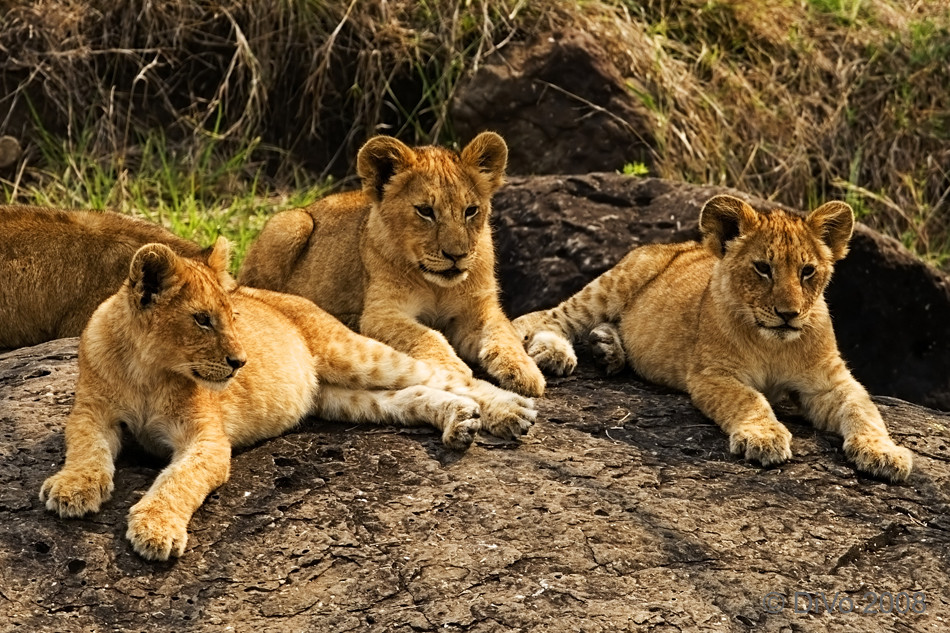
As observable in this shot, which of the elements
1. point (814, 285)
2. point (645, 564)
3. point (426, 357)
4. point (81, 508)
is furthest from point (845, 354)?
point (81, 508)

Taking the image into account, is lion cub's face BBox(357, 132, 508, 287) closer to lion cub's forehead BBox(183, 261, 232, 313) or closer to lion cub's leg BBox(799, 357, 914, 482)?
lion cub's forehead BBox(183, 261, 232, 313)

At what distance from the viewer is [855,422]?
19.0 ft

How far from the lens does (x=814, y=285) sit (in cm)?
596

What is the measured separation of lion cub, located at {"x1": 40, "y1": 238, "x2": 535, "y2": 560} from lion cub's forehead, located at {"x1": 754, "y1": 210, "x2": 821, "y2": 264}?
128cm

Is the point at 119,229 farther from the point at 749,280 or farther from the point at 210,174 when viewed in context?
the point at 749,280

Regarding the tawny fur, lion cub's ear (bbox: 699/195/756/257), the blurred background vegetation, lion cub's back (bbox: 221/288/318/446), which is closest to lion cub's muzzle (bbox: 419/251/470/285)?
lion cub's back (bbox: 221/288/318/446)

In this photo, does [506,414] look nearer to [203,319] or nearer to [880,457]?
[203,319]

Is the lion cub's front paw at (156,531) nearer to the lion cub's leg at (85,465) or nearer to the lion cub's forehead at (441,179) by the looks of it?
the lion cub's leg at (85,465)

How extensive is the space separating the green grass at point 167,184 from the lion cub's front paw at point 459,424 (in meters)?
3.59

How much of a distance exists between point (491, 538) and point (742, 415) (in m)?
1.49

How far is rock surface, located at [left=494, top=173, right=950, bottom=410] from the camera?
8.08m

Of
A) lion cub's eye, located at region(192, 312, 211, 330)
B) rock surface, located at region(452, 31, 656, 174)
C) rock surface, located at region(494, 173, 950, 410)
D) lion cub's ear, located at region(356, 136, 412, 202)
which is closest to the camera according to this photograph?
lion cub's eye, located at region(192, 312, 211, 330)

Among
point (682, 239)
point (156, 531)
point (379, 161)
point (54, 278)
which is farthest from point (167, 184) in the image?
point (156, 531)

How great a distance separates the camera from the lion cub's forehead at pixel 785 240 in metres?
5.90
